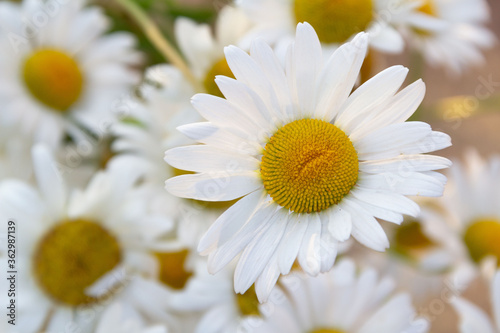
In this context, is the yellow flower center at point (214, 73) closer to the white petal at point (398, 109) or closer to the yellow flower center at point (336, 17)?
the yellow flower center at point (336, 17)

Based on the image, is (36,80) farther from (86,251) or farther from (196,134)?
(196,134)

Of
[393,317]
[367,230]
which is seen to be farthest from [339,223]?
[393,317]

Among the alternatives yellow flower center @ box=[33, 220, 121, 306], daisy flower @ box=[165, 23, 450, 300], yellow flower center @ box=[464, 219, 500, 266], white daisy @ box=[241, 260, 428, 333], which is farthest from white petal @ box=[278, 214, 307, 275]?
yellow flower center @ box=[464, 219, 500, 266]

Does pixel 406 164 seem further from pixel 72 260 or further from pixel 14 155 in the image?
pixel 14 155

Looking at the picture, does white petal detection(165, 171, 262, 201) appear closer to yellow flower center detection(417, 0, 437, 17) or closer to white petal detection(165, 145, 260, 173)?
white petal detection(165, 145, 260, 173)

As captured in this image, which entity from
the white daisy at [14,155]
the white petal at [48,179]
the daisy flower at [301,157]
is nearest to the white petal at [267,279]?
the daisy flower at [301,157]

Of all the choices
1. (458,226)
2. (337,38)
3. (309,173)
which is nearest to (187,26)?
(337,38)
